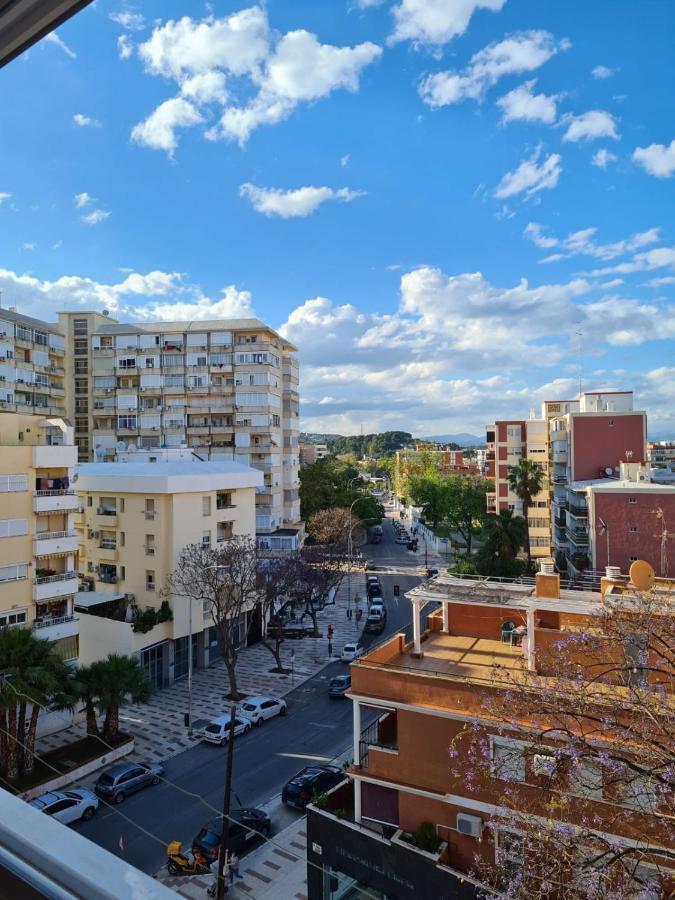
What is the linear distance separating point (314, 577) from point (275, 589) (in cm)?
414

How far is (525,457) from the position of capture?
1561 inches

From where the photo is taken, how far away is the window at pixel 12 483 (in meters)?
16.6

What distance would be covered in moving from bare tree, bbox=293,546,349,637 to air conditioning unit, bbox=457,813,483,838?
620 inches

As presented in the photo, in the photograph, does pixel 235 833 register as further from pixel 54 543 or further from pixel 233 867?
pixel 54 543

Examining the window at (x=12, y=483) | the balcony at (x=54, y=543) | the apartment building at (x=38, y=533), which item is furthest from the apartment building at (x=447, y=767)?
the window at (x=12, y=483)

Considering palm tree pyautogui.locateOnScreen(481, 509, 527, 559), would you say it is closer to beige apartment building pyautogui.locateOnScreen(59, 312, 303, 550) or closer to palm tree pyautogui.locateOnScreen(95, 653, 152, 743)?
beige apartment building pyautogui.locateOnScreen(59, 312, 303, 550)

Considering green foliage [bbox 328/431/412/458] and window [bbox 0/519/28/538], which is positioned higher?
green foliage [bbox 328/431/412/458]

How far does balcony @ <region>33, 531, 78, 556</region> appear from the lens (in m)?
17.3

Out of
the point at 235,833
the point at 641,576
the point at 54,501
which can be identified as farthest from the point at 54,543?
the point at 641,576

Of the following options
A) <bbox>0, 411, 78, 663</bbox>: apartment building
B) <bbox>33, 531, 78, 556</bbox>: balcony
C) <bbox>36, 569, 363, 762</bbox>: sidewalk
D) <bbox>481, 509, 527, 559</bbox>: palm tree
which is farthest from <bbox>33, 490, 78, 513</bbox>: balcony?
<bbox>481, 509, 527, 559</bbox>: palm tree

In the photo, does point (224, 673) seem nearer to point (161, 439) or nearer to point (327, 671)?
point (327, 671)

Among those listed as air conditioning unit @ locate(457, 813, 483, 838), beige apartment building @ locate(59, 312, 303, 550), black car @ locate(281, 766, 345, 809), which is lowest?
black car @ locate(281, 766, 345, 809)

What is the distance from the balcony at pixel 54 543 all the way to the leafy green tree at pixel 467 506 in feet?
101

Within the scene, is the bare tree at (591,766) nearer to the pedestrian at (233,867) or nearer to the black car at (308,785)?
the pedestrian at (233,867)
